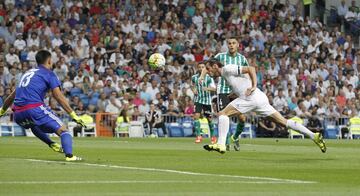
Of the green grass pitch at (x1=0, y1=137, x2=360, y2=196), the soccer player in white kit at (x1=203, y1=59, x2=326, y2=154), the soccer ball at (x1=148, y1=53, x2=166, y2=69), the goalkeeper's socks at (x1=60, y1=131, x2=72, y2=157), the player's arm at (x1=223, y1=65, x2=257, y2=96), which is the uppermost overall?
the soccer ball at (x1=148, y1=53, x2=166, y2=69)

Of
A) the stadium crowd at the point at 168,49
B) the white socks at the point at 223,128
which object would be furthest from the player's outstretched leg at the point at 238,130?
the stadium crowd at the point at 168,49

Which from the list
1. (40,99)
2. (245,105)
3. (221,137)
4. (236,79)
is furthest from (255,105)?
(40,99)

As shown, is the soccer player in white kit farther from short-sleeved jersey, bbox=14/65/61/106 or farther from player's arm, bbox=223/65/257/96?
short-sleeved jersey, bbox=14/65/61/106

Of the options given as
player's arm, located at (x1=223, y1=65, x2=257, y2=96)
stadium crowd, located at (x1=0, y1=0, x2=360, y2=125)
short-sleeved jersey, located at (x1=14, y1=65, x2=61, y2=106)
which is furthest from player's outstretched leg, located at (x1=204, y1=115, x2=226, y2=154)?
stadium crowd, located at (x1=0, y1=0, x2=360, y2=125)

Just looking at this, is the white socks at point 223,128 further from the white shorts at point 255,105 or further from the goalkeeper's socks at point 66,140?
the goalkeeper's socks at point 66,140

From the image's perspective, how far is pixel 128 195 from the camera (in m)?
12.5

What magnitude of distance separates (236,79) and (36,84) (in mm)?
→ 4953

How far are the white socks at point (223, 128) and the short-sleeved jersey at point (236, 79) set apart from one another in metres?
0.63

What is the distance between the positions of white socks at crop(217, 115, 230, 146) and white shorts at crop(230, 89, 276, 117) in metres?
0.34

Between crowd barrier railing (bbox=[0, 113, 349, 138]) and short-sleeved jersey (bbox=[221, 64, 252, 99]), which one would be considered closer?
short-sleeved jersey (bbox=[221, 64, 252, 99])

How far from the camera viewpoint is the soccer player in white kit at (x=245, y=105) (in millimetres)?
21312

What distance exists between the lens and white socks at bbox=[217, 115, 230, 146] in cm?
2126

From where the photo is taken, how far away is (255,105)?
70.7 feet

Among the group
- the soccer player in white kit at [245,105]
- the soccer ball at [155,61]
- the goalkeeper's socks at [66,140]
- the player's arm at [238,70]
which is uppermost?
the soccer ball at [155,61]
